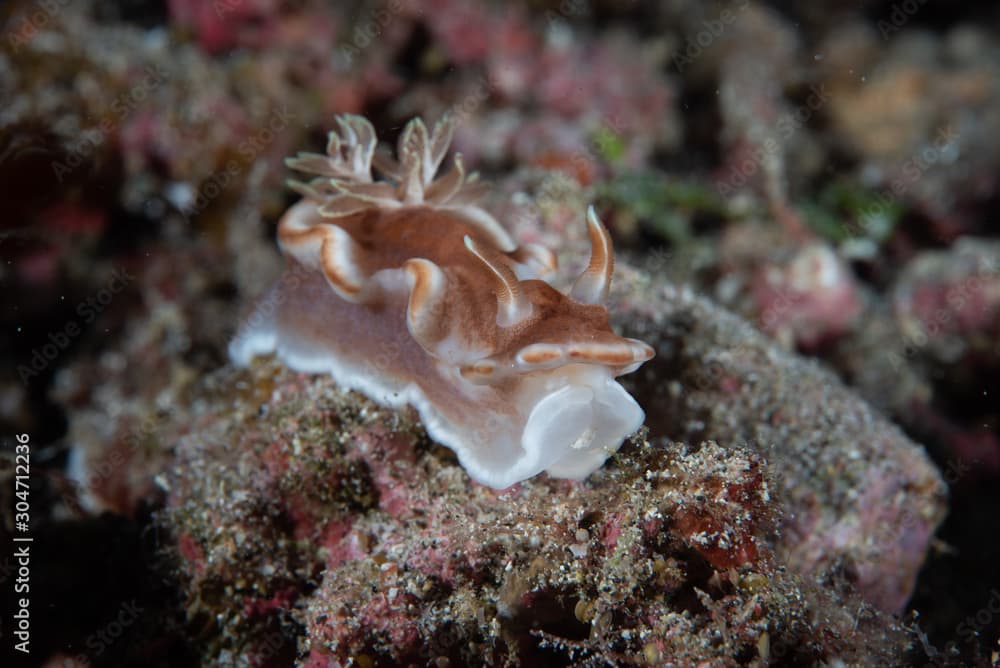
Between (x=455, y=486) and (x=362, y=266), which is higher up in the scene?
(x=362, y=266)

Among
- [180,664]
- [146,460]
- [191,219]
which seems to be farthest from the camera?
[191,219]

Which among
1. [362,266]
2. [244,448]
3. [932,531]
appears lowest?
[244,448]

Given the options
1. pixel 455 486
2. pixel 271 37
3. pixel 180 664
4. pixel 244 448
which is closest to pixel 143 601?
pixel 180 664

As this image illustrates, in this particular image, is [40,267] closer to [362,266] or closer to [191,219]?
[191,219]

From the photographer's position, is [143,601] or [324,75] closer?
[143,601]

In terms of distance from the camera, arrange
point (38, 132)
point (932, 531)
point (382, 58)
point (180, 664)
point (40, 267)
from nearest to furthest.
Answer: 1. point (180, 664)
2. point (932, 531)
3. point (38, 132)
4. point (40, 267)
5. point (382, 58)

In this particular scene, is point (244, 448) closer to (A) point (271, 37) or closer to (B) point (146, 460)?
(B) point (146, 460)

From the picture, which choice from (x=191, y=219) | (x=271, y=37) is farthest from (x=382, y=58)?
(x=191, y=219)
